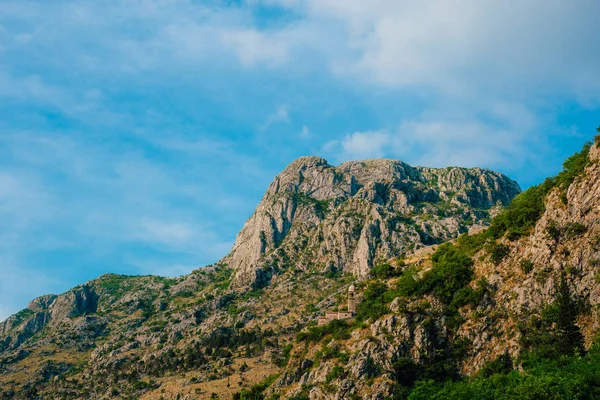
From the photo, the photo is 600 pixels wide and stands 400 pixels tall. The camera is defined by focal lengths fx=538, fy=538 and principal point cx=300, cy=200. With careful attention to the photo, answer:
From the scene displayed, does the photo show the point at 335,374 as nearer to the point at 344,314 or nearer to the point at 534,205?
the point at 344,314

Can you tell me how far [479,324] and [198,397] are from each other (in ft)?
213

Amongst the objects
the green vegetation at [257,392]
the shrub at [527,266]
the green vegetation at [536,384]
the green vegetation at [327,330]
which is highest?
the shrub at [527,266]

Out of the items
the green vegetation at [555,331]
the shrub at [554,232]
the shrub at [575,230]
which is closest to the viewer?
the green vegetation at [555,331]

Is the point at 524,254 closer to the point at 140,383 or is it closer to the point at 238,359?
the point at 238,359

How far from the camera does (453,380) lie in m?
85.4

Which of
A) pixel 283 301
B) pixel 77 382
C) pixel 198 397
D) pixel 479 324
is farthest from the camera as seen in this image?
pixel 283 301

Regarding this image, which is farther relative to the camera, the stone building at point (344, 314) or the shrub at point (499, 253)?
the stone building at point (344, 314)

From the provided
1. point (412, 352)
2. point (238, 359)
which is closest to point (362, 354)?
point (412, 352)

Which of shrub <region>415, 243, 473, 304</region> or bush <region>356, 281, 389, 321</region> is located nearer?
shrub <region>415, 243, 473, 304</region>

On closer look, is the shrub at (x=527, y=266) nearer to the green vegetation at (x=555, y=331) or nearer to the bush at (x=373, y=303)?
the green vegetation at (x=555, y=331)

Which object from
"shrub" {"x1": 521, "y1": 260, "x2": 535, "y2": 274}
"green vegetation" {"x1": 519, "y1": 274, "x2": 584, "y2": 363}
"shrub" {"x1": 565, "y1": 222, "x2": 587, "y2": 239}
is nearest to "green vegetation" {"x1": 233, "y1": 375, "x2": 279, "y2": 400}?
"green vegetation" {"x1": 519, "y1": 274, "x2": 584, "y2": 363}

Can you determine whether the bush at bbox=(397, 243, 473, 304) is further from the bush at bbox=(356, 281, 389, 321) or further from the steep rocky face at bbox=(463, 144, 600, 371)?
the steep rocky face at bbox=(463, 144, 600, 371)

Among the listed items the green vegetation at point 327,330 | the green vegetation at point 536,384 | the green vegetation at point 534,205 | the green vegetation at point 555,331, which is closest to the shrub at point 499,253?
the green vegetation at point 534,205

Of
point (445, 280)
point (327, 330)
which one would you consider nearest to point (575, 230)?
point (445, 280)
